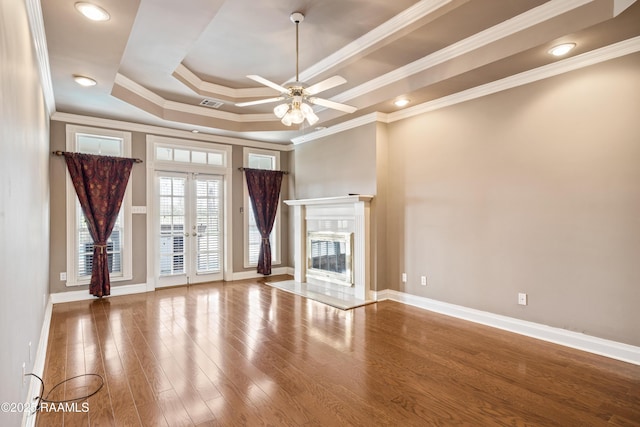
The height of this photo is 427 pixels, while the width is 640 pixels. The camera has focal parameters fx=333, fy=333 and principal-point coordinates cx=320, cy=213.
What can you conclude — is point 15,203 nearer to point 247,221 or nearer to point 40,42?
point 40,42

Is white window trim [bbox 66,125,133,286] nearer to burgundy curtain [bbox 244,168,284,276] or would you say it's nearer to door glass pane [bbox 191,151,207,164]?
door glass pane [bbox 191,151,207,164]

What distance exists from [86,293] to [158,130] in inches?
113

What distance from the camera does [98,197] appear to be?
5.13 metres

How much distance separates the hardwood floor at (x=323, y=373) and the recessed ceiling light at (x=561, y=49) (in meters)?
2.82

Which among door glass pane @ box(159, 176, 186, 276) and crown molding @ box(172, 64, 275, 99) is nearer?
crown molding @ box(172, 64, 275, 99)

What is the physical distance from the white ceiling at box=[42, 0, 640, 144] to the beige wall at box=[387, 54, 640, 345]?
45 cm

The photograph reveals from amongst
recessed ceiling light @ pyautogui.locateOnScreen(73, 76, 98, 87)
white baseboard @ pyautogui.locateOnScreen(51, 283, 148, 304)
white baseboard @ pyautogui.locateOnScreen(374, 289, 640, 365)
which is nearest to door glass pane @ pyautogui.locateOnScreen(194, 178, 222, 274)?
white baseboard @ pyautogui.locateOnScreen(51, 283, 148, 304)

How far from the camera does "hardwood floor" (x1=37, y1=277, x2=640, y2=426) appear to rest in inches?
86.7

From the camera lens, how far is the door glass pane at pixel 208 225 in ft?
20.6

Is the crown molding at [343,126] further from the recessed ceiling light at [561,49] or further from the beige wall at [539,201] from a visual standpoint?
the recessed ceiling light at [561,49]

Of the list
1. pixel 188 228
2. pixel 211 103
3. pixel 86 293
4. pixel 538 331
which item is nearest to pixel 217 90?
pixel 211 103

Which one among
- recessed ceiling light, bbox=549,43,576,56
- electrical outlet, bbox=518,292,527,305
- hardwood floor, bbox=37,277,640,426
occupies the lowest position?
hardwood floor, bbox=37,277,640,426

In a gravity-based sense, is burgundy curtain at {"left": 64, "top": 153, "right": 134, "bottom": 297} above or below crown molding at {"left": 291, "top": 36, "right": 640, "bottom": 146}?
below

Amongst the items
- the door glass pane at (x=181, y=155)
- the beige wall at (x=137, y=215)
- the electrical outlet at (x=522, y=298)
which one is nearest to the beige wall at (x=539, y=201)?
the electrical outlet at (x=522, y=298)
